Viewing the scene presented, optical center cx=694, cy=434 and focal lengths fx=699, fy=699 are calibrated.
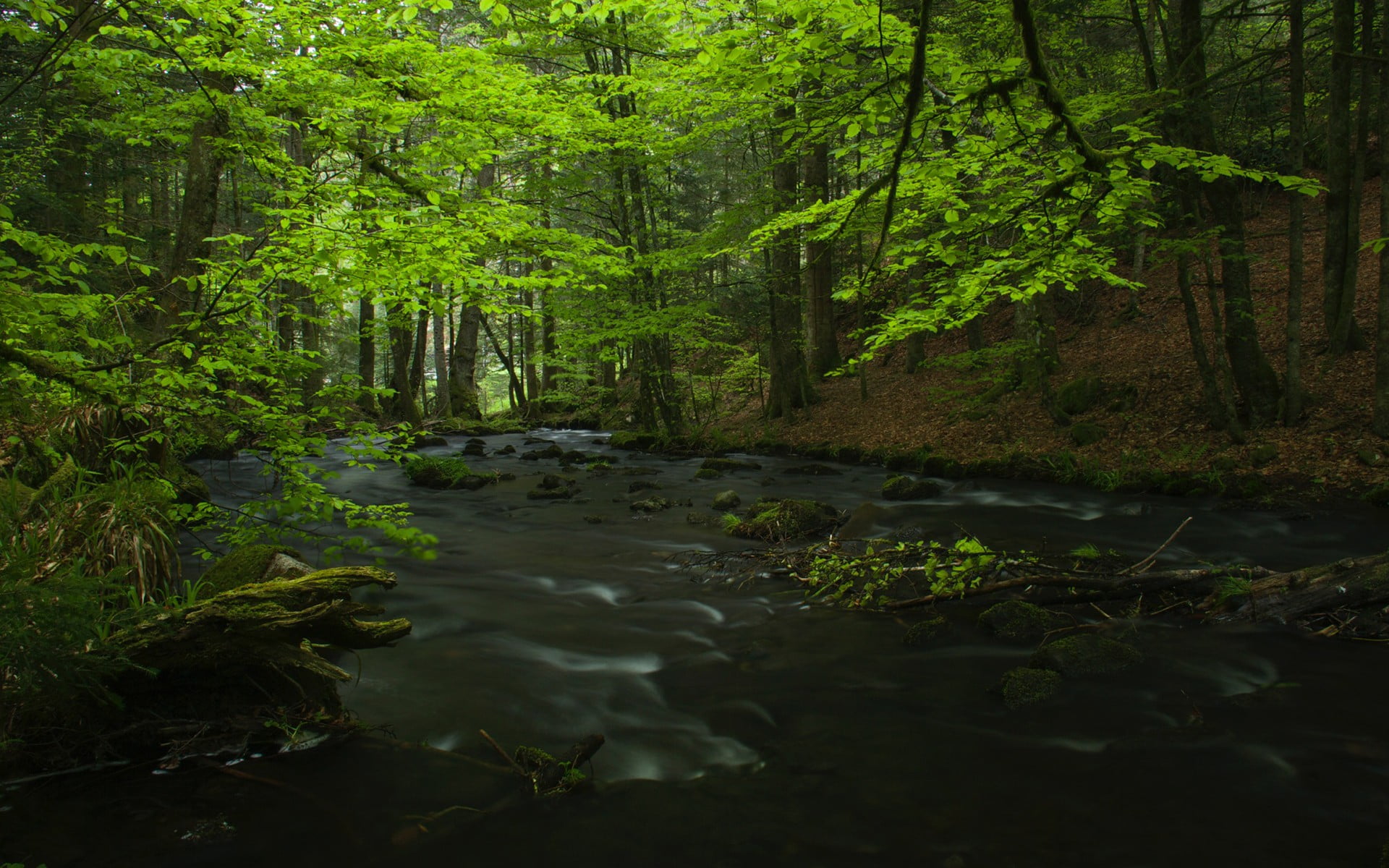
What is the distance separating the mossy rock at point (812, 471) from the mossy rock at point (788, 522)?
11.2ft

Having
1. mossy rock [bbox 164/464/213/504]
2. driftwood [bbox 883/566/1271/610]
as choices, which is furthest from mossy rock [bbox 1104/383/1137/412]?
mossy rock [bbox 164/464/213/504]

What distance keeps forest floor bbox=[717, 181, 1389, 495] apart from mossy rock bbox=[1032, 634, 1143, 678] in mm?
5304

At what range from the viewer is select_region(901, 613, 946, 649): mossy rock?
511 cm

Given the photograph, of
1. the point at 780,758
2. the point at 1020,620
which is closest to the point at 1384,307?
the point at 1020,620

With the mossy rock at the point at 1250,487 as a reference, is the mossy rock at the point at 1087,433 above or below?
above

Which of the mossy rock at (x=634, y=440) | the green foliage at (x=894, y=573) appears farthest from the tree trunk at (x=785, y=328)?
the green foliage at (x=894, y=573)

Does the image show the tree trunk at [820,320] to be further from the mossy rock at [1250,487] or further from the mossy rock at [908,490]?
the mossy rock at [1250,487]

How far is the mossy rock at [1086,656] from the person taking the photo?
4445 mm

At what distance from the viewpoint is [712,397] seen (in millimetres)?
17406

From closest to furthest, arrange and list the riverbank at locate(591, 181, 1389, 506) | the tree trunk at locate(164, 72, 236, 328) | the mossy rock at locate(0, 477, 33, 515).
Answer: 1. the mossy rock at locate(0, 477, 33, 515)
2. the tree trunk at locate(164, 72, 236, 328)
3. the riverbank at locate(591, 181, 1389, 506)

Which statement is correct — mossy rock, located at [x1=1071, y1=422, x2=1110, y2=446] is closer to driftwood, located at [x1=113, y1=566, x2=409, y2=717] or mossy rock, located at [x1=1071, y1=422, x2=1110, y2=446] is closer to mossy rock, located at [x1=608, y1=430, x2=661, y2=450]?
mossy rock, located at [x1=608, y1=430, x2=661, y2=450]

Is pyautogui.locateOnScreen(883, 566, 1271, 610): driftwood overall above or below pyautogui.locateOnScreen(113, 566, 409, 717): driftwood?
below

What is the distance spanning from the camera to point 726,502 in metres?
10.0

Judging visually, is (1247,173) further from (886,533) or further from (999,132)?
(886,533)
